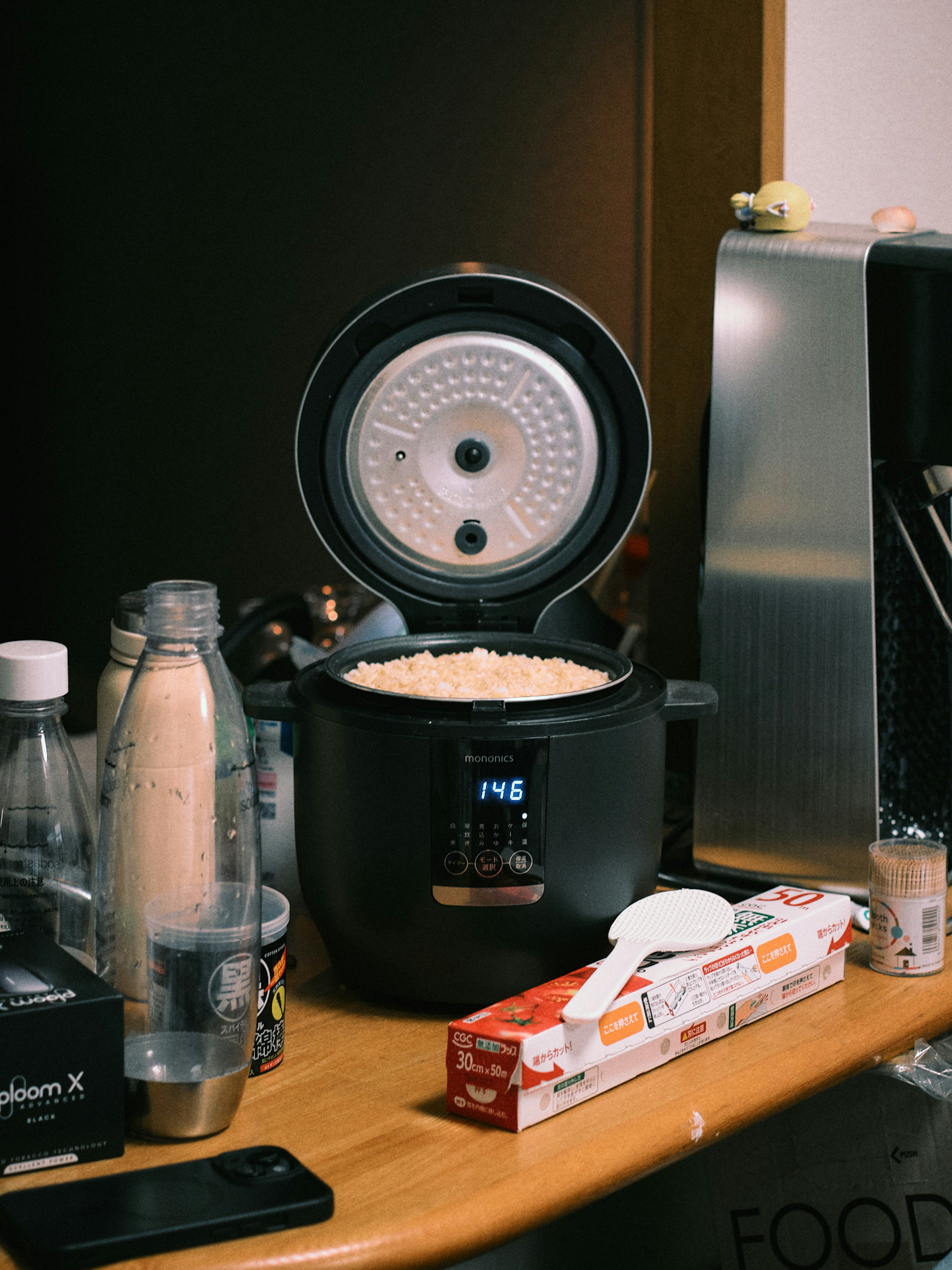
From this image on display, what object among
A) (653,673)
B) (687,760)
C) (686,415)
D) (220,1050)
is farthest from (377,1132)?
(686,415)

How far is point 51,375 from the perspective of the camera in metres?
2.33

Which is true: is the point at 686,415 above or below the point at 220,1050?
above

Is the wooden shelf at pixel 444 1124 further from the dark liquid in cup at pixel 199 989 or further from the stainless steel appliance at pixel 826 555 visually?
the stainless steel appliance at pixel 826 555

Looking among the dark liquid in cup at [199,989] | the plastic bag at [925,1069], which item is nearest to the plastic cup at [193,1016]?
the dark liquid in cup at [199,989]

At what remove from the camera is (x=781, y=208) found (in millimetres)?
1075

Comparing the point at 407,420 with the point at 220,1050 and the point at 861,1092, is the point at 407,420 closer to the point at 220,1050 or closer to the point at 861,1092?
the point at 220,1050

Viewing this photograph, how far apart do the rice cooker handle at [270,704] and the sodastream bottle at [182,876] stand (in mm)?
134

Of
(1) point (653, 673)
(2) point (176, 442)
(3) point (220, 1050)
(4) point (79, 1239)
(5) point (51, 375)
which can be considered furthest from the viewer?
(2) point (176, 442)

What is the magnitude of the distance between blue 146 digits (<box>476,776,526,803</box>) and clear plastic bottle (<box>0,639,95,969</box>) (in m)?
0.27

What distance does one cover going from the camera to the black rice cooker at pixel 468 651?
2.76 ft

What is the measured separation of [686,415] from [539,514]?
0.39m


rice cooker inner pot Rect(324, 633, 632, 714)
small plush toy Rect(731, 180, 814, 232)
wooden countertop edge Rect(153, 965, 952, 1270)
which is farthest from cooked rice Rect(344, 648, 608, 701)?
small plush toy Rect(731, 180, 814, 232)

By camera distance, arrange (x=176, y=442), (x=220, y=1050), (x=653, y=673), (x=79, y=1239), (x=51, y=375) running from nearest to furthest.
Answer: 1. (x=79, y=1239)
2. (x=220, y=1050)
3. (x=653, y=673)
4. (x=51, y=375)
5. (x=176, y=442)

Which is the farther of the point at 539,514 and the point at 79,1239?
the point at 539,514
